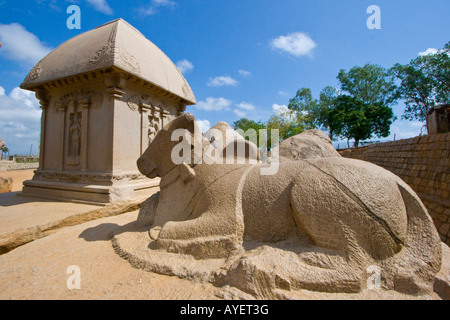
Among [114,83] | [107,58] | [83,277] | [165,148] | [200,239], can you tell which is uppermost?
[107,58]

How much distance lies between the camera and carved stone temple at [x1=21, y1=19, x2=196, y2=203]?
491cm

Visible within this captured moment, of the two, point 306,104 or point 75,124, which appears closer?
point 75,124

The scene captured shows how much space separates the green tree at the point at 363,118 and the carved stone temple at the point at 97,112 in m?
21.9

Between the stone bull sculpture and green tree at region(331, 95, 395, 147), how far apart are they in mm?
23993

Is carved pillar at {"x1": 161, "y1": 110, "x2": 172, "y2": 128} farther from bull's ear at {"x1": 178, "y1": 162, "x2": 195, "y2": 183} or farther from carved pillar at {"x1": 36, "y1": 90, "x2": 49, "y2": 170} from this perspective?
bull's ear at {"x1": 178, "y1": 162, "x2": 195, "y2": 183}

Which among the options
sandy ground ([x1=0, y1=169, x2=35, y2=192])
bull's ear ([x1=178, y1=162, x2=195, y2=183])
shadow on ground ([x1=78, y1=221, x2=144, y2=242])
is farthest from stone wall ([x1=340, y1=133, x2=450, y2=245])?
sandy ground ([x1=0, y1=169, x2=35, y2=192])

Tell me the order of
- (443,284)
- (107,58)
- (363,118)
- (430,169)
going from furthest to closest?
(363,118)
(430,169)
(107,58)
(443,284)

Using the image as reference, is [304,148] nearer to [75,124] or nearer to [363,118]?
[75,124]

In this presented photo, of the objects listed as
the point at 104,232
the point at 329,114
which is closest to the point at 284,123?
the point at 329,114

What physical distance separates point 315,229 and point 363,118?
982 inches

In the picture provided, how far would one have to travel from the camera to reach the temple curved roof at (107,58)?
4875 millimetres

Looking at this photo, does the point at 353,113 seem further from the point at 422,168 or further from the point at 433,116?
the point at 422,168

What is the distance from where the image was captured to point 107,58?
A: 476 cm

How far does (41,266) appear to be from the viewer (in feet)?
6.81
